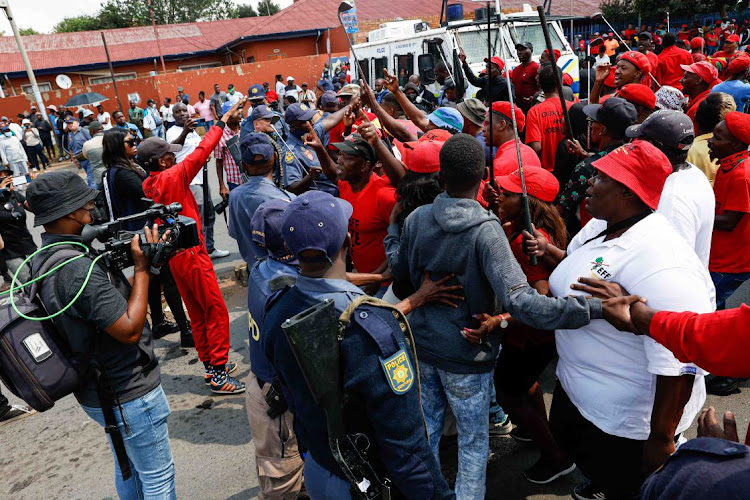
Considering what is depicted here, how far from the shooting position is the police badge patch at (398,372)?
164 cm

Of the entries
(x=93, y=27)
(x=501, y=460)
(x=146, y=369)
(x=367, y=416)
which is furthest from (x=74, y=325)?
(x=93, y=27)

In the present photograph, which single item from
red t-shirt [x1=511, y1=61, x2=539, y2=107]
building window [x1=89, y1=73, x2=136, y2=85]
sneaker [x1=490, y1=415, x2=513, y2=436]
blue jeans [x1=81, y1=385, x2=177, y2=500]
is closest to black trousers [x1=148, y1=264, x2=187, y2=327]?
blue jeans [x1=81, y1=385, x2=177, y2=500]

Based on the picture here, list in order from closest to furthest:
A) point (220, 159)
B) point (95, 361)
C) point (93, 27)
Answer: point (95, 361) → point (220, 159) → point (93, 27)

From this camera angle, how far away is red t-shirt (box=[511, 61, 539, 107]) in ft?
24.2

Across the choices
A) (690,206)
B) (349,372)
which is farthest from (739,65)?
(349,372)

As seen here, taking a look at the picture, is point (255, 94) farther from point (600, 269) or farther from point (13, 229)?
point (600, 269)

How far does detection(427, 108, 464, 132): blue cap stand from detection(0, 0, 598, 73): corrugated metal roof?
2741cm

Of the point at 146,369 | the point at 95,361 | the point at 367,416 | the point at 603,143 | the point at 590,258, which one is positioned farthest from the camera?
the point at 603,143

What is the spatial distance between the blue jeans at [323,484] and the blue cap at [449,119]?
2947mm

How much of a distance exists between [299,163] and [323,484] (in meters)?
3.59

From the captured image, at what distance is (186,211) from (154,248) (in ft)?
6.19

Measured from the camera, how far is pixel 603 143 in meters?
3.68

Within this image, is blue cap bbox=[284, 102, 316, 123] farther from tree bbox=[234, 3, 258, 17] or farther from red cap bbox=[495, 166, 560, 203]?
tree bbox=[234, 3, 258, 17]

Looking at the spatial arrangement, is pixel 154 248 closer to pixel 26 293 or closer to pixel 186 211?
pixel 26 293
